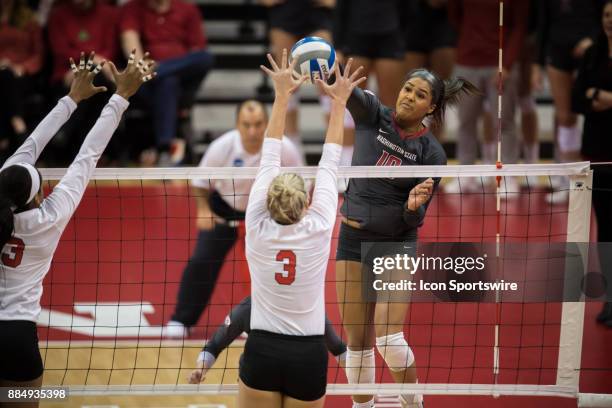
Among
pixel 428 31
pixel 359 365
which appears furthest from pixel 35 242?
pixel 428 31

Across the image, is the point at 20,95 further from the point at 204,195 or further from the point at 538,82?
the point at 538,82

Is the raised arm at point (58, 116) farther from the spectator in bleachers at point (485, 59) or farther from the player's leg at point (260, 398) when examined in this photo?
the spectator in bleachers at point (485, 59)

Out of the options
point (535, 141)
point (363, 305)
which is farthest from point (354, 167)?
point (535, 141)

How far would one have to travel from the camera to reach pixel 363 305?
534cm

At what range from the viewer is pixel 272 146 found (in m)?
4.54

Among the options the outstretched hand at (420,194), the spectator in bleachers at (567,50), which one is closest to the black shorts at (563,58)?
A: the spectator in bleachers at (567,50)

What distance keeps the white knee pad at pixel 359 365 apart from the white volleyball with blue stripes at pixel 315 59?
5.08 feet

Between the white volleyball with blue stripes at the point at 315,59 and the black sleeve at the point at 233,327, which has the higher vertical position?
the white volleyball with blue stripes at the point at 315,59

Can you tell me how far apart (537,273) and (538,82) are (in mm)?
4910

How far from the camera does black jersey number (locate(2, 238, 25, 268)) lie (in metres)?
4.49

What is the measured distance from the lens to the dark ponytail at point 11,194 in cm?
439

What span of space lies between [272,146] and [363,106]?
771 mm

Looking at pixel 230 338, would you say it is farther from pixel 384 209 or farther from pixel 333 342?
pixel 384 209

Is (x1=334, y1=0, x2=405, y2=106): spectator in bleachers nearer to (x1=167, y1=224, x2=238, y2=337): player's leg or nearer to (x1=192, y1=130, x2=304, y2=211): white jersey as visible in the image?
(x1=192, y1=130, x2=304, y2=211): white jersey
